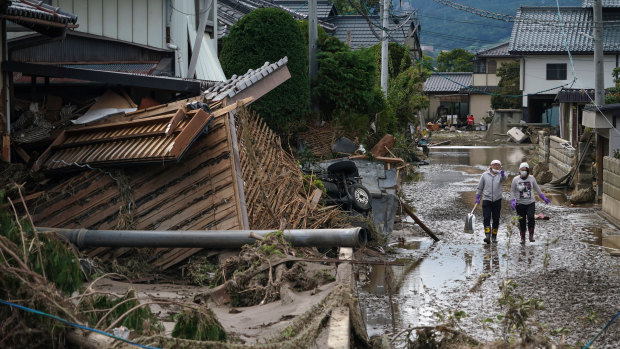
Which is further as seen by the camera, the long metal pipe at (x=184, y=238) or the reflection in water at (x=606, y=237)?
the reflection in water at (x=606, y=237)

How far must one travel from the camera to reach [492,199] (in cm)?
1603

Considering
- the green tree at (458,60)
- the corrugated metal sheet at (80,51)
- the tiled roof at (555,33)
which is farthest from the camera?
the green tree at (458,60)

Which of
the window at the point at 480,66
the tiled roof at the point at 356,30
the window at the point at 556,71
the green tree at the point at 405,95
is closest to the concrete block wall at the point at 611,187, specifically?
the green tree at the point at 405,95

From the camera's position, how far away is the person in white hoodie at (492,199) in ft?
52.1

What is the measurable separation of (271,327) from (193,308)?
1168mm

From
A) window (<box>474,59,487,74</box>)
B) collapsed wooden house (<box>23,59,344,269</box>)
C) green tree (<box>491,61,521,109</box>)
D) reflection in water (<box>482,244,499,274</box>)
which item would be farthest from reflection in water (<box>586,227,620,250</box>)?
window (<box>474,59,487,74</box>)

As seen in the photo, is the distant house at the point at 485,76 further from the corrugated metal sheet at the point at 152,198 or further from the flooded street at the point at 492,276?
the corrugated metal sheet at the point at 152,198

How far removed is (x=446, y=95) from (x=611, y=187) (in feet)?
159

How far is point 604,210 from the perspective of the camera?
63.4ft

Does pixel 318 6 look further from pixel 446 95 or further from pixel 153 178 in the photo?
pixel 153 178

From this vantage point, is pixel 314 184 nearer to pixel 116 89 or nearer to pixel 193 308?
pixel 116 89

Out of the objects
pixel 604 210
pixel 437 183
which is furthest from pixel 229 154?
pixel 437 183

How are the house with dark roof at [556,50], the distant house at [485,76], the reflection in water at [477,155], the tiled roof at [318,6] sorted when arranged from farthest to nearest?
the distant house at [485,76]
the house with dark roof at [556,50]
the tiled roof at [318,6]
the reflection in water at [477,155]

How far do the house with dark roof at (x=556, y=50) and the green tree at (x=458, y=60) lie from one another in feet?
85.1
